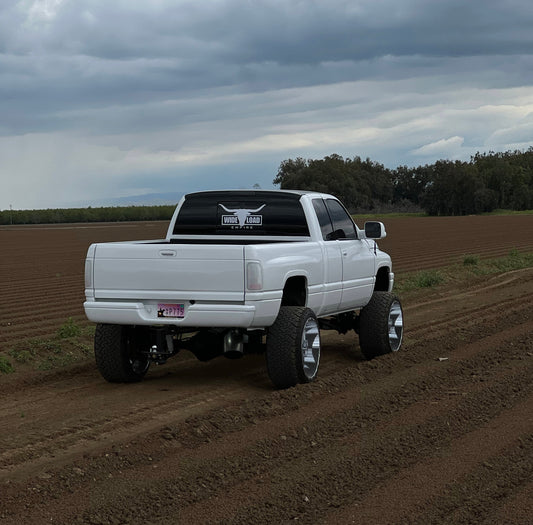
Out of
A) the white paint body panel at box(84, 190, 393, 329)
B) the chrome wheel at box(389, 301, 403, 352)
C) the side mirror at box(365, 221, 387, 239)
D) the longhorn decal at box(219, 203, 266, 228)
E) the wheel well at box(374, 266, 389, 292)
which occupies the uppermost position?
the longhorn decal at box(219, 203, 266, 228)

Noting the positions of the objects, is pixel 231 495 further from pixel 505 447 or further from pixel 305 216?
pixel 305 216

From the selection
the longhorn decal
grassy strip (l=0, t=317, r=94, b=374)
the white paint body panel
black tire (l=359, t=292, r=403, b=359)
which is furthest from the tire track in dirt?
grassy strip (l=0, t=317, r=94, b=374)

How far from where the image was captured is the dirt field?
590cm

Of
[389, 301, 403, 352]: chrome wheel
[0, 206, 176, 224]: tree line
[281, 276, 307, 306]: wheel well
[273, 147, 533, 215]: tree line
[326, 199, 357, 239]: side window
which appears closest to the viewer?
[281, 276, 307, 306]: wheel well

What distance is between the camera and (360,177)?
518 ft

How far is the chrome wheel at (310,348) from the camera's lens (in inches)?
381

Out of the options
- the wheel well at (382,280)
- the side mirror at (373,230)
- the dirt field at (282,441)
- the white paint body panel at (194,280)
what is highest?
the side mirror at (373,230)

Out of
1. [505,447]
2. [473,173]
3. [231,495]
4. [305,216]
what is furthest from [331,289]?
[473,173]

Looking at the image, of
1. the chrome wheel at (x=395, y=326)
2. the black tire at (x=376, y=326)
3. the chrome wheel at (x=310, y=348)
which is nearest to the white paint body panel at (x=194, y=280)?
the chrome wheel at (x=310, y=348)

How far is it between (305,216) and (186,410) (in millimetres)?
2820

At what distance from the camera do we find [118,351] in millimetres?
10008

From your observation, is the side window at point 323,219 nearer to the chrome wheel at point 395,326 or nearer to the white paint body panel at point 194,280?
the white paint body panel at point 194,280

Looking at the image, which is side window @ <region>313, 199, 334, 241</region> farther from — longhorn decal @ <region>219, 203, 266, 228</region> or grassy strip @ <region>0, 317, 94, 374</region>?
grassy strip @ <region>0, 317, 94, 374</region>

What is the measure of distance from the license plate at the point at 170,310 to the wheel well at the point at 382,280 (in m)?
4.01
